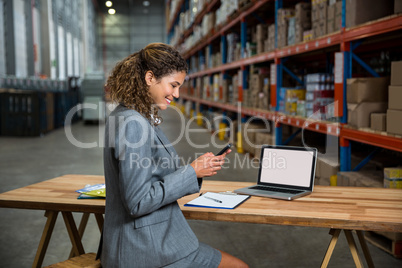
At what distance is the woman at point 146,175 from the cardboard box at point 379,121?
Answer: 2.07m

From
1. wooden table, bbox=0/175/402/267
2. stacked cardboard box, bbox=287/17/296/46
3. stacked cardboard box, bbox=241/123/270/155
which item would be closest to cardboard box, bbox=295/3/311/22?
stacked cardboard box, bbox=287/17/296/46

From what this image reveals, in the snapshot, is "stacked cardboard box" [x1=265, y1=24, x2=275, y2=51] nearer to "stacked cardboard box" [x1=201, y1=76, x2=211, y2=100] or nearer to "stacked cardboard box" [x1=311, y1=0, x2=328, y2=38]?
"stacked cardboard box" [x1=311, y1=0, x2=328, y2=38]

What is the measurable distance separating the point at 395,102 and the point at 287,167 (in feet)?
4.41

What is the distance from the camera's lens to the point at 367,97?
357 centimetres

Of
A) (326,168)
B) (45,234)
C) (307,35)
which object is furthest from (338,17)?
(45,234)

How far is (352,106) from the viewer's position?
3645mm

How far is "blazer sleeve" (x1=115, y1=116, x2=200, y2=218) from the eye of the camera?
59.4 inches

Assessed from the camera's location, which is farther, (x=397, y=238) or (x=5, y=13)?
(x=5, y=13)

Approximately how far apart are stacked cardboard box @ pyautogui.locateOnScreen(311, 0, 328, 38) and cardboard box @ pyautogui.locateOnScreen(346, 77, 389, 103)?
92 cm

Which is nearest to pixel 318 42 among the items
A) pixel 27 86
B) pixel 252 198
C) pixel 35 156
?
pixel 252 198

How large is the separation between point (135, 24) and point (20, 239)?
34.9m

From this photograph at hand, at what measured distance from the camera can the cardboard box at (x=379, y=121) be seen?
3.29 m

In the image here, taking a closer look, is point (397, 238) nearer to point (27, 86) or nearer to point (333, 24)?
point (333, 24)

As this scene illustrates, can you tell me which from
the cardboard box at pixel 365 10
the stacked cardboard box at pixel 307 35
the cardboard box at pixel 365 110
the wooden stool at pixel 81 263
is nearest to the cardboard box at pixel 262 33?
the stacked cardboard box at pixel 307 35
